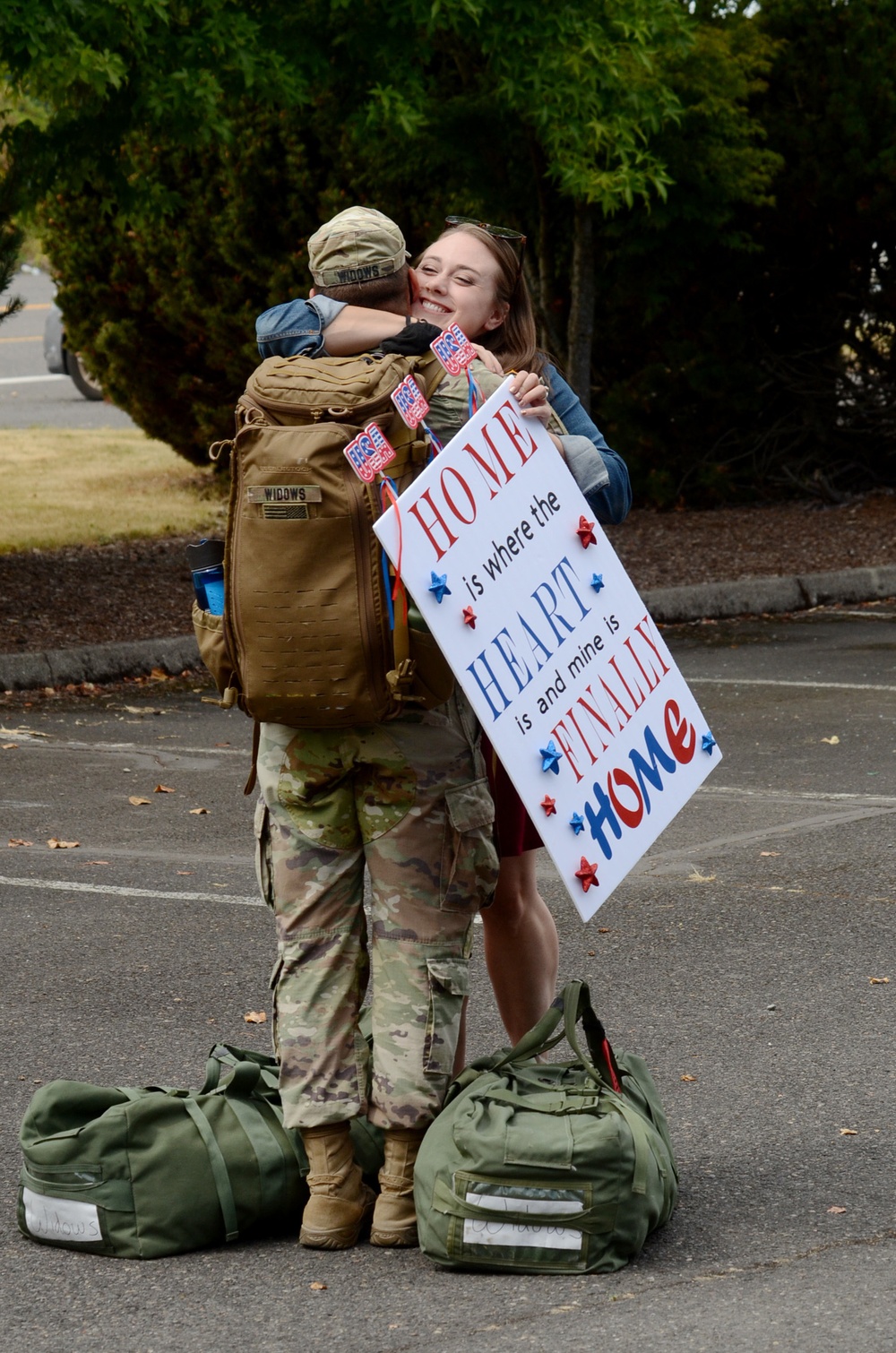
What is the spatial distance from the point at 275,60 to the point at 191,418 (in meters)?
5.98

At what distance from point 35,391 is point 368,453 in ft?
91.8

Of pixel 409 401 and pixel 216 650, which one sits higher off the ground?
pixel 409 401

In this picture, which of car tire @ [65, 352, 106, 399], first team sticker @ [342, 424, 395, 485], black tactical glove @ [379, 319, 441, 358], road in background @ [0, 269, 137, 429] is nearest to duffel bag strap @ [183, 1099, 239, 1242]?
first team sticker @ [342, 424, 395, 485]

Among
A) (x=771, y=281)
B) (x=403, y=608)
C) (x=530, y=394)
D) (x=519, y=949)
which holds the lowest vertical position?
(x=519, y=949)

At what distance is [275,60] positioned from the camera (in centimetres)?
984

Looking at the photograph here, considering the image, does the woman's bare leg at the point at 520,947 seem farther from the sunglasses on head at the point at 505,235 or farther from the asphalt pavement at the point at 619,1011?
the sunglasses on head at the point at 505,235

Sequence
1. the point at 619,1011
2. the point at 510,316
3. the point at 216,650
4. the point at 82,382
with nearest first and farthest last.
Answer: the point at 216,650
the point at 510,316
the point at 619,1011
the point at 82,382

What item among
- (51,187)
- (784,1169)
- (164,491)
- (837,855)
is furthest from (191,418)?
(784,1169)

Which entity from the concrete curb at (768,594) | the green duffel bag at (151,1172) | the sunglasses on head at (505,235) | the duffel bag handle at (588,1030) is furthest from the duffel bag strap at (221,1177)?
the concrete curb at (768,594)

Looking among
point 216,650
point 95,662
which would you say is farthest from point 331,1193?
point 95,662

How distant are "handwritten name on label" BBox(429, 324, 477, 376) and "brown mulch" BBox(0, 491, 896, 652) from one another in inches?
264

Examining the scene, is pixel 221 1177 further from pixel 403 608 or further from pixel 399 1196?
pixel 403 608

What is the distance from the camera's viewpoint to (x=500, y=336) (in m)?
3.46

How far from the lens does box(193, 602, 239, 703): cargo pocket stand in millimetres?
3223
